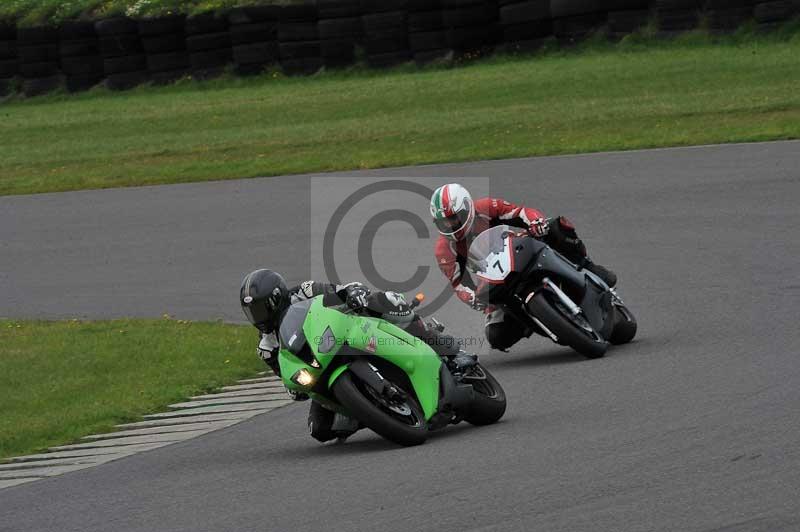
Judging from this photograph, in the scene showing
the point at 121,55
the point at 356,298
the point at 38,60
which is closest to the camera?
the point at 356,298

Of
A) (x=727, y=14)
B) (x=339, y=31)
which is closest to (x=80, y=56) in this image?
(x=339, y=31)

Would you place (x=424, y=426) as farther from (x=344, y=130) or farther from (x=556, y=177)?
(x=344, y=130)

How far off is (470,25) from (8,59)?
1133 cm

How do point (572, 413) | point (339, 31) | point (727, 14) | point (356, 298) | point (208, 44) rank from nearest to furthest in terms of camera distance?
point (356, 298) → point (572, 413) → point (727, 14) → point (339, 31) → point (208, 44)

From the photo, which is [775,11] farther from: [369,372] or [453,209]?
[369,372]

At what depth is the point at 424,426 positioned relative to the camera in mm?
7516

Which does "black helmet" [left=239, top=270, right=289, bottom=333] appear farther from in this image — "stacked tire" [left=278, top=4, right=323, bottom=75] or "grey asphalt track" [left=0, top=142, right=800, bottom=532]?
"stacked tire" [left=278, top=4, right=323, bottom=75]

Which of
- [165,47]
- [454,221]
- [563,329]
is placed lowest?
[165,47]

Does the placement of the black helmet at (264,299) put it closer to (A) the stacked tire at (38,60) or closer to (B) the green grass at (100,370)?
(B) the green grass at (100,370)

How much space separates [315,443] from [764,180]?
8.64m

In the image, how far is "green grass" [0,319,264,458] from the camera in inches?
381

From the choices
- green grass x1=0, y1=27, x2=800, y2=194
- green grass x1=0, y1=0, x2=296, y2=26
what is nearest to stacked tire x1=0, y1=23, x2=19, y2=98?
green grass x1=0, y1=0, x2=296, y2=26
